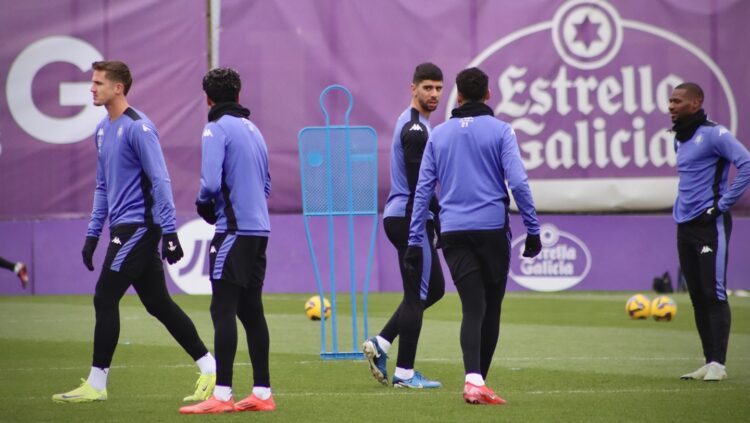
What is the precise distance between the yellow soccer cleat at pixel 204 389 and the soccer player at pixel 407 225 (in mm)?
1258

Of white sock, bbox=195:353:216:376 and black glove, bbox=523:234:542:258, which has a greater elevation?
black glove, bbox=523:234:542:258

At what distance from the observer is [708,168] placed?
391 inches

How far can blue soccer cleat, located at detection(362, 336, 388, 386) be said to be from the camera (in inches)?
366

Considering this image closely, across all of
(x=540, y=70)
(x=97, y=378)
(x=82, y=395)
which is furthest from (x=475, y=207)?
(x=540, y=70)

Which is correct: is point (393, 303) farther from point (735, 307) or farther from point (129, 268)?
point (129, 268)

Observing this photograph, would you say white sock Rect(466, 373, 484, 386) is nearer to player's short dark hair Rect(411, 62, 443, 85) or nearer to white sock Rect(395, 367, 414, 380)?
white sock Rect(395, 367, 414, 380)

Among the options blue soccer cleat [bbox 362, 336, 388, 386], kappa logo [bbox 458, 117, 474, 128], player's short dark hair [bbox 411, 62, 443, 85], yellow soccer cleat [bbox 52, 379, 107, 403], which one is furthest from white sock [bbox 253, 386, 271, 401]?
player's short dark hair [bbox 411, 62, 443, 85]

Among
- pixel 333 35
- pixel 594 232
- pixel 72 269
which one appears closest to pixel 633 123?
pixel 594 232

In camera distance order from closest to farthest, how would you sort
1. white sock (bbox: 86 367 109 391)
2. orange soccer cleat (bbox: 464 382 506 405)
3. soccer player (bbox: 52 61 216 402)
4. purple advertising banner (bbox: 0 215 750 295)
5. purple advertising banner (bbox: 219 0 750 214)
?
orange soccer cleat (bbox: 464 382 506 405) < soccer player (bbox: 52 61 216 402) < white sock (bbox: 86 367 109 391) < purple advertising banner (bbox: 0 215 750 295) < purple advertising banner (bbox: 219 0 750 214)

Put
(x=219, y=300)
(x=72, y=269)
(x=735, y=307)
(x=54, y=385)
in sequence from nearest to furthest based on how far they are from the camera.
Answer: (x=219, y=300) → (x=54, y=385) → (x=735, y=307) → (x=72, y=269)

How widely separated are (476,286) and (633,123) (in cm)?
1352

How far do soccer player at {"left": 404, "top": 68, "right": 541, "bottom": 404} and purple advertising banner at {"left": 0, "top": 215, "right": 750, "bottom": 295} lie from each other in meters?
11.7

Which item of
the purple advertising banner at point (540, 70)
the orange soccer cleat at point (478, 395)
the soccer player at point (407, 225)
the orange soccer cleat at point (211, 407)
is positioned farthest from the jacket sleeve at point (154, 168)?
the purple advertising banner at point (540, 70)

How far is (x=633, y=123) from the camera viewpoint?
21.0 metres
